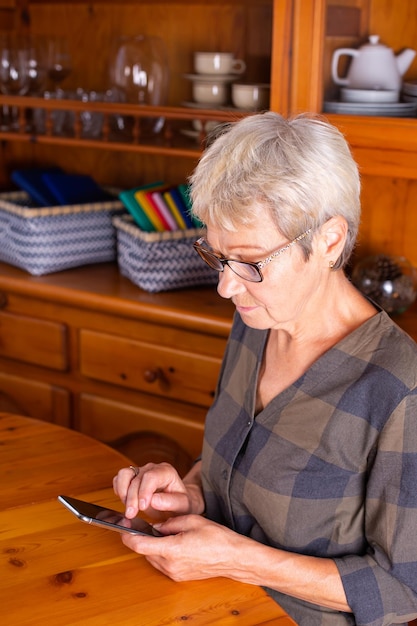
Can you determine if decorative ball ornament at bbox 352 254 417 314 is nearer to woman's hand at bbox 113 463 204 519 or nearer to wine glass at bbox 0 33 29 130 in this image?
woman's hand at bbox 113 463 204 519

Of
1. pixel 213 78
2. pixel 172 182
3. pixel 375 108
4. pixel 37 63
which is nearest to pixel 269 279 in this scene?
pixel 375 108

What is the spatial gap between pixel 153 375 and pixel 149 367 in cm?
3

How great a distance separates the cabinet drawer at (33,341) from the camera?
2680mm

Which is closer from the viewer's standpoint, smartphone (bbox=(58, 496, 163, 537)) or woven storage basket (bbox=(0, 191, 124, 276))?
smartphone (bbox=(58, 496, 163, 537))

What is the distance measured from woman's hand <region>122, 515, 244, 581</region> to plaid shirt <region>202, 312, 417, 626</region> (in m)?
0.14


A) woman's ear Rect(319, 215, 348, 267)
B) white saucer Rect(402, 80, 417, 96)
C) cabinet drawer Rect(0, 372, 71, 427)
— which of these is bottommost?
cabinet drawer Rect(0, 372, 71, 427)

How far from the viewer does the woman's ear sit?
4.61 feet

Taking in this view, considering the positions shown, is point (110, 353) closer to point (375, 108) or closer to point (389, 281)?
point (389, 281)

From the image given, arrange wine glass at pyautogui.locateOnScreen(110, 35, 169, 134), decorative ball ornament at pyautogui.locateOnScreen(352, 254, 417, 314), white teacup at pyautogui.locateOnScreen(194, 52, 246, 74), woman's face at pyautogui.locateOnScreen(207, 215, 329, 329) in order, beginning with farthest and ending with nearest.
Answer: wine glass at pyautogui.locateOnScreen(110, 35, 169, 134)
white teacup at pyautogui.locateOnScreen(194, 52, 246, 74)
decorative ball ornament at pyautogui.locateOnScreen(352, 254, 417, 314)
woman's face at pyautogui.locateOnScreen(207, 215, 329, 329)

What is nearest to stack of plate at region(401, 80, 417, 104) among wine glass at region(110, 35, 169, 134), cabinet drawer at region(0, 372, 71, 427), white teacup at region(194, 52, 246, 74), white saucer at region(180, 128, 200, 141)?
white teacup at region(194, 52, 246, 74)

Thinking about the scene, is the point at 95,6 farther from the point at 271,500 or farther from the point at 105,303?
the point at 271,500

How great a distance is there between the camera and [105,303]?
252 cm

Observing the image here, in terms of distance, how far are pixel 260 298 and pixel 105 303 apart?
113 cm

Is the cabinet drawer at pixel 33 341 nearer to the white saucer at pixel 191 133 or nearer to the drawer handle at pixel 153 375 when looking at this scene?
the drawer handle at pixel 153 375
